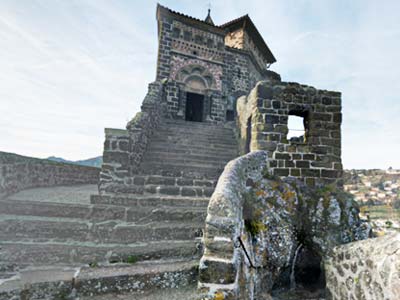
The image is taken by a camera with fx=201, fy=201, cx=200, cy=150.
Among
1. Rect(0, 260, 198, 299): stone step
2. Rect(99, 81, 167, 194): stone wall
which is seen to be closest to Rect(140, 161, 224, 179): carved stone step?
Rect(99, 81, 167, 194): stone wall

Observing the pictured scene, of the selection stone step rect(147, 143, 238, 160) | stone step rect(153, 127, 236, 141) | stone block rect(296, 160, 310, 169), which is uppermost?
stone step rect(153, 127, 236, 141)

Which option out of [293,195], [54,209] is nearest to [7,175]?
[54,209]

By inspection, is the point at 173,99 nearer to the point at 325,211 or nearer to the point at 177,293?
the point at 325,211

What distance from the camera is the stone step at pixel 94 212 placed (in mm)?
3711

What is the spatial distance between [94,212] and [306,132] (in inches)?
221

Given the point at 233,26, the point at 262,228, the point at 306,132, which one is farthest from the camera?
the point at 233,26

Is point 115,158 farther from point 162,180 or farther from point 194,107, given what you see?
point 194,107

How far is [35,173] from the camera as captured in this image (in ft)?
19.2

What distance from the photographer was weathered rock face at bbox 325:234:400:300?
217 cm

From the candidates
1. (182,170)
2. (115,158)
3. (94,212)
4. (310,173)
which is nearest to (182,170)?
(182,170)

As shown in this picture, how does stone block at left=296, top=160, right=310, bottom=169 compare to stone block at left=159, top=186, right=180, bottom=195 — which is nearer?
stone block at left=159, top=186, right=180, bottom=195

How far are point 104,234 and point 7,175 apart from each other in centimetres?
295

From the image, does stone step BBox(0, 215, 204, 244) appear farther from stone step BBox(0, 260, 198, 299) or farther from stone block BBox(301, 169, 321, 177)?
stone block BBox(301, 169, 321, 177)

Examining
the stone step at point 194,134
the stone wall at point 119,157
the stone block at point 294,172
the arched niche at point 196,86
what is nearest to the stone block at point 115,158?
the stone wall at point 119,157
